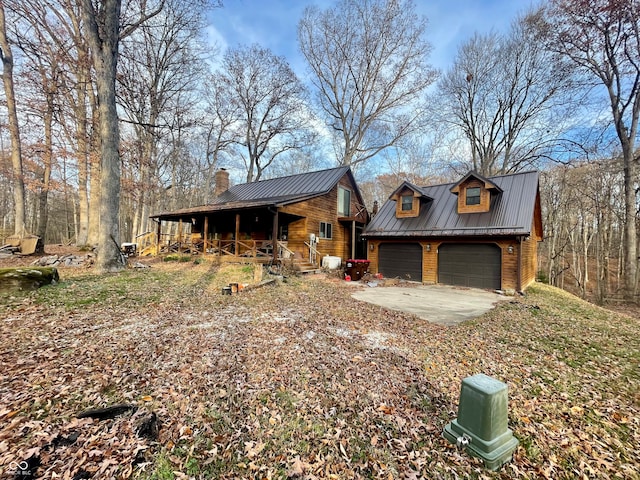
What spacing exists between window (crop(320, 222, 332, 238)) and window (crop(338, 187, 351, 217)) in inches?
60.1

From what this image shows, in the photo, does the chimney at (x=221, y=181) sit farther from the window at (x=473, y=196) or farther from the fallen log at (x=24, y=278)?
the window at (x=473, y=196)

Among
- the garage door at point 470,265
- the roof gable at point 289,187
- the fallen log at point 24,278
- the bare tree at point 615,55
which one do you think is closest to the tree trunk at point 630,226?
the bare tree at point 615,55

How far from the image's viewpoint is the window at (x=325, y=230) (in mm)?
15922

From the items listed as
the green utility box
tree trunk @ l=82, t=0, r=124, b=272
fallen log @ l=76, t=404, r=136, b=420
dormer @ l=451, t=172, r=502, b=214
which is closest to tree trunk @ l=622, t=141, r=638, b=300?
dormer @ l=451, t=172, r=502, b=214

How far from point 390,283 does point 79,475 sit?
11.7 metres

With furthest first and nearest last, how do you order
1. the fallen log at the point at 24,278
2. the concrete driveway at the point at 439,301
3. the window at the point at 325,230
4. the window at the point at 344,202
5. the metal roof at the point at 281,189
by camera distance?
the window at the point at 344,202 → the window at the point at 325,230 → the metal roof at the point at 281,189 → the concrete driveway at the point at 439,301 → the fallen log at the point at 24,278

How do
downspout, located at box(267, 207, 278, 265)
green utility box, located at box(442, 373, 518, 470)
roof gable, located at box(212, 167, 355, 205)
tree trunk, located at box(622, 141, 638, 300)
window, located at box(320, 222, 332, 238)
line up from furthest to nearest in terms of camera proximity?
roof gable, located at box(212, 167, 355, 205)
window, located at box(320, 222, 332, 238)
tree trunk, located at box(622, 141, 638, 300)
downspout, located at box(267, 207, 278, 265)
green utility box, located at box(442, 373, 518, 470)

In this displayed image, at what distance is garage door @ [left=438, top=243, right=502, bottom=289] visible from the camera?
448 inches

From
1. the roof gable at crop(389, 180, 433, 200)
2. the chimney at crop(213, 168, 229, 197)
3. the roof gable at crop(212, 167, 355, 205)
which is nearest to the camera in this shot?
the roof gable at crop(389, 180, 433, 200)

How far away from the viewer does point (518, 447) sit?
2.62 metres

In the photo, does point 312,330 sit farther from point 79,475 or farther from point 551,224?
point 551,224

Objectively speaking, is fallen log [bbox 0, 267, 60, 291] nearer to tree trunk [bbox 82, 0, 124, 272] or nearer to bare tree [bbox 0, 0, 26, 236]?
tree trunk [bbox 82, 0, 124, 272]

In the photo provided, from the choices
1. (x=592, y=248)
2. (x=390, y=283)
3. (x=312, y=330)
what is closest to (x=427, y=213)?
(x=390, y=283)

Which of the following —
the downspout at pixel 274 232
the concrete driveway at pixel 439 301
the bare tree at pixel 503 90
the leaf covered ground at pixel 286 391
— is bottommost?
the concrete driveway at pixel 439 301
